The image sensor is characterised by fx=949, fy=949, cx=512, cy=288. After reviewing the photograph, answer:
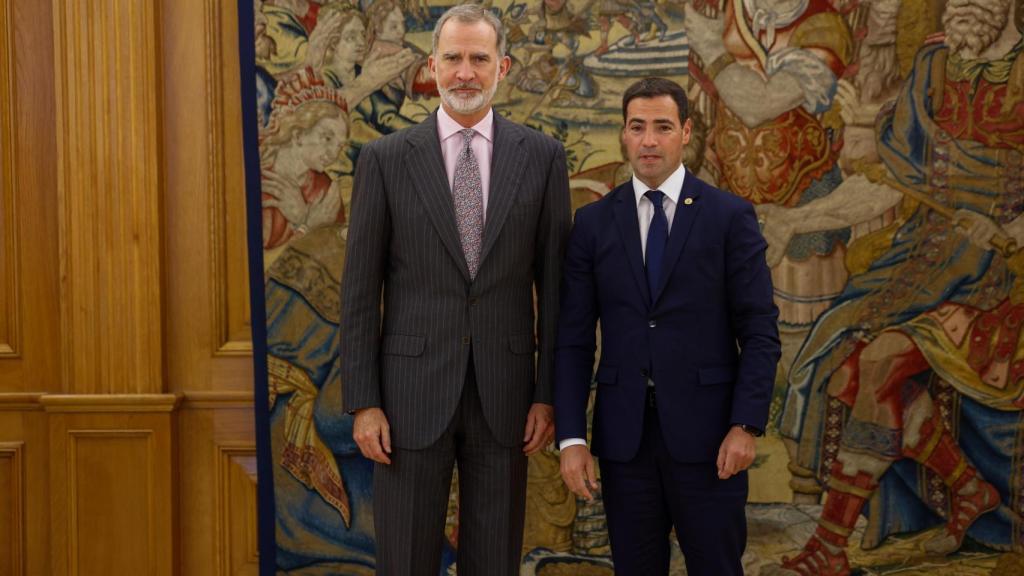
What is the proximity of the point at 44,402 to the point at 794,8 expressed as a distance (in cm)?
290

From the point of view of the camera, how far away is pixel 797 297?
3234mm

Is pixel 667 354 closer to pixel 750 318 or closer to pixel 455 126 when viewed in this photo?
pixel 750 318

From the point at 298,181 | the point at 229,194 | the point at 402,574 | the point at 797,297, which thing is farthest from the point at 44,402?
the point at 797,297

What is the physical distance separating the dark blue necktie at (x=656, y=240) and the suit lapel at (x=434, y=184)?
17.1 inches

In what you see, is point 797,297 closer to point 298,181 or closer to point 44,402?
point 298,181

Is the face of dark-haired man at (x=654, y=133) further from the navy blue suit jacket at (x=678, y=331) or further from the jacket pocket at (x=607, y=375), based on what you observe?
the jacket pocket at (x=607, y=375)

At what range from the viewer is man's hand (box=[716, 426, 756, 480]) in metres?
2.13

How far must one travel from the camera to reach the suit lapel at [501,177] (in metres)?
2.23

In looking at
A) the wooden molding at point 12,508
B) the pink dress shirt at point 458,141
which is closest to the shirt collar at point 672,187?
the pink dress shirt at point 458,141

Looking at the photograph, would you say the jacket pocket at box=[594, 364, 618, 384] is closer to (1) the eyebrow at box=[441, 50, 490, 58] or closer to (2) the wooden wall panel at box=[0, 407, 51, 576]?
(1) the eyebrow at box=[441, 50, 490, 58]

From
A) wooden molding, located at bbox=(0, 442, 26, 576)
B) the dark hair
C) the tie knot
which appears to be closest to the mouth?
the dark hair

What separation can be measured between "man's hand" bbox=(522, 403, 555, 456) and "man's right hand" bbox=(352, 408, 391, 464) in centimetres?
33

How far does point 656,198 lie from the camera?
2287 mm

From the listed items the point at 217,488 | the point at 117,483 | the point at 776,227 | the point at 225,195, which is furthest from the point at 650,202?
the point at 117,483
